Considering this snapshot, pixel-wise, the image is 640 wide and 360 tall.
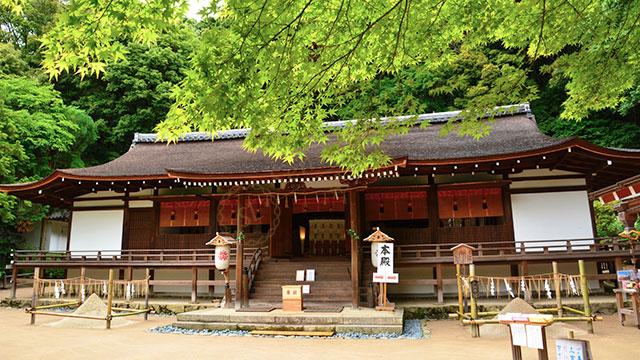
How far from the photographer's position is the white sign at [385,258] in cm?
1020

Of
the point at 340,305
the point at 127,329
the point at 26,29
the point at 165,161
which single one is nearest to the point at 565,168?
the point at 340,305

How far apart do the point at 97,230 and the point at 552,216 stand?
49.0 feet

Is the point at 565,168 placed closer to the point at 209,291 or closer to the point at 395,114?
the point at 395,114

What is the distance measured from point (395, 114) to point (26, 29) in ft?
104

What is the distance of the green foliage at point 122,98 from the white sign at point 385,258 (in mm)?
20909

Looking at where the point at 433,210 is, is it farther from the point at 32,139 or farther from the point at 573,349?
the point at 32,139

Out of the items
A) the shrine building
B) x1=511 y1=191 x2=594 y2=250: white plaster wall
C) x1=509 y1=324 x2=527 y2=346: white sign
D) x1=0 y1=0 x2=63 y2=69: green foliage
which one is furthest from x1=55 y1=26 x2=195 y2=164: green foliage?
x1=509 y1=324 x2=527 y2=346: white sign

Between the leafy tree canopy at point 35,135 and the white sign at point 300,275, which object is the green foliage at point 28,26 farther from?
the white sign at point 300,275

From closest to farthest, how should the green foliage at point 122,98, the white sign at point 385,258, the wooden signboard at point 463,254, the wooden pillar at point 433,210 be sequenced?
the wooden signboard at point 463,254 → the white sign at point 385,258 → the wooden pillar at point 433,210 → the green foliage at point 122,98

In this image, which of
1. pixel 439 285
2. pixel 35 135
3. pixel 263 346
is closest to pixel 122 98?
pixel 35 135

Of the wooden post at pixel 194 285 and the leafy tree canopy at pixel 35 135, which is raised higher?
the leafy tree canopy at pixel 35 135

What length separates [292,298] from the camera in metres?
10.0

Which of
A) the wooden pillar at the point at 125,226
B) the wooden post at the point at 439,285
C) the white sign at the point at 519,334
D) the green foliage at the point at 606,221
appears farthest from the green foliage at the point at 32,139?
the green foliage at the point at 606,221

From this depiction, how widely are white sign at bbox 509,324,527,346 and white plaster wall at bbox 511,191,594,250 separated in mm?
8653
